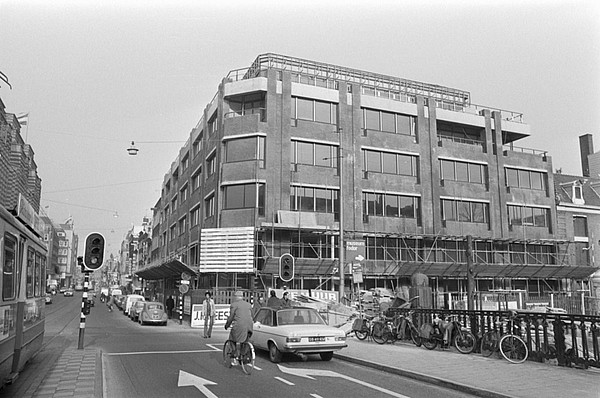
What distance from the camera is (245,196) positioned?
118ft

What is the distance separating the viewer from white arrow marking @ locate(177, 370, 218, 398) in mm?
9531

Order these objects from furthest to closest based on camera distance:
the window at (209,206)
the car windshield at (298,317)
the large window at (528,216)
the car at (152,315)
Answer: the large window at (528,216), the window at (209,206), the car at (152,315), the car windshield at (298,317)

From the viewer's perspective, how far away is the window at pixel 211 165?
39.9m

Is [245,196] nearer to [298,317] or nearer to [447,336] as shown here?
[298,317]

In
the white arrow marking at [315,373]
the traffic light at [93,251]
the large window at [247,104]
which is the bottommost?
the white arrow marking at [315,373]

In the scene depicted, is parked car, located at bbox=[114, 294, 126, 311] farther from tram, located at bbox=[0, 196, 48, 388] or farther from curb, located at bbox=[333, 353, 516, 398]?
curb, located at bbox=[333, 353, 516, 398]

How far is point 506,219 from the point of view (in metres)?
43.2

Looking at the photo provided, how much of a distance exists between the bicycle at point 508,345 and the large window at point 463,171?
95.7ft

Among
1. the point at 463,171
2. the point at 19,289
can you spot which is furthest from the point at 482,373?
the point at 463,171

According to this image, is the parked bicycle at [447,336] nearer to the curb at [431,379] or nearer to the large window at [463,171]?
the curb at [431,379]

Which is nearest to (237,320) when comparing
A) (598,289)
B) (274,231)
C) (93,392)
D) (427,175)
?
(93,392)

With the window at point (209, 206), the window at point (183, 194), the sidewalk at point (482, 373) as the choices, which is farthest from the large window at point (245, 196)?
the sidewalk at point (482, 373)

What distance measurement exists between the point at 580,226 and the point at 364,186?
23092mm

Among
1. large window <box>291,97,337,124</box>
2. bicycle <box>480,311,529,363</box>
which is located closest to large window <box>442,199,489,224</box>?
large window <box>291,97,337,124</box>
